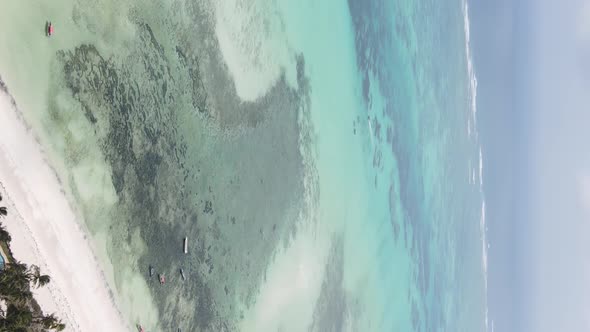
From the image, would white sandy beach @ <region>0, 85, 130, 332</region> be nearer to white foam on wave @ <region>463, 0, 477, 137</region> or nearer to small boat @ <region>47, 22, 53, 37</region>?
small boat @ <region>47, 22, 53, 37</region>

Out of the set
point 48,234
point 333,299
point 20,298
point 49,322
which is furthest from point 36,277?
point 333,299

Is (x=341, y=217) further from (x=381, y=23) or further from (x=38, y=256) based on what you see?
(x=38, y=256)

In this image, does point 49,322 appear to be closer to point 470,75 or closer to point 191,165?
point 191,165

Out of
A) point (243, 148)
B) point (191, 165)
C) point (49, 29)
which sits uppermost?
point (49, 29)

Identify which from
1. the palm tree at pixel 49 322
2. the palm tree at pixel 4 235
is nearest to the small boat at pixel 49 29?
the palm tree at pixel 4 235

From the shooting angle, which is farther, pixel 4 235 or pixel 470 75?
pixel 470 75

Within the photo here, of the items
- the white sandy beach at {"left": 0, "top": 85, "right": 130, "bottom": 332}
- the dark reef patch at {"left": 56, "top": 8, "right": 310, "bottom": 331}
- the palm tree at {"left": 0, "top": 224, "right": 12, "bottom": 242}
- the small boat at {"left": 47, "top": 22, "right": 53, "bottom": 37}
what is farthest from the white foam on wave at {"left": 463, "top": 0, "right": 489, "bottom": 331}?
the palm tree at {"left": 0, "top": 224, "right": 12, "bottom": 242}

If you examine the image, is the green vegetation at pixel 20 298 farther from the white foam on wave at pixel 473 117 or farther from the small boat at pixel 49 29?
the white foam on wave at pixel 473 117
